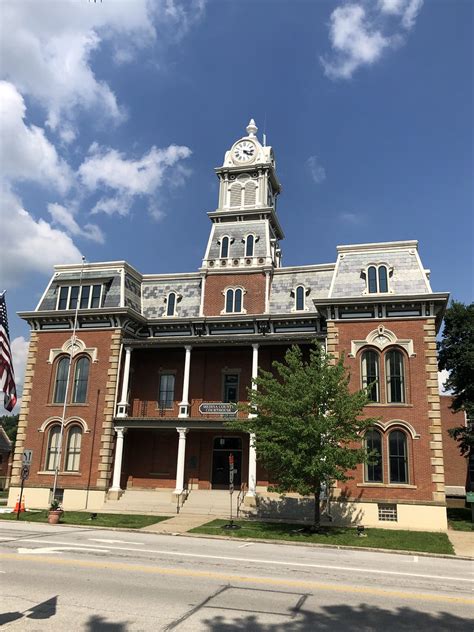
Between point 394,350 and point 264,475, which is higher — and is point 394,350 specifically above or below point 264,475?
above

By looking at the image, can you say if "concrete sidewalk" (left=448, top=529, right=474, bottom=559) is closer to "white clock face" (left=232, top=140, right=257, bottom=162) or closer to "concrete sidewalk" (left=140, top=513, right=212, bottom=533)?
"concrete sidewalk" (left=140, top=513, right=212, bottom=533)

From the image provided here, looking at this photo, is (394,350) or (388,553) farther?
(394,350)

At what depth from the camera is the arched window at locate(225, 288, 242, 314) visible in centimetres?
3106

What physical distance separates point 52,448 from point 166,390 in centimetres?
692

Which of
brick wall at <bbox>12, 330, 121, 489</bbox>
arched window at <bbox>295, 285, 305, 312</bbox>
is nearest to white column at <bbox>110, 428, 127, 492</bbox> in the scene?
brick wall at <bbox>12, 330, 121, 489</bbox>

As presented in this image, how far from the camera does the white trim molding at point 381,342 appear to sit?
2556cm

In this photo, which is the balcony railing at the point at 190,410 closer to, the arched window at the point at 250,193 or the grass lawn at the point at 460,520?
the grass lawn at the point at 460,520

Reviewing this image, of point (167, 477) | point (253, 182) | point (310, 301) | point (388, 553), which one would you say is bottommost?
point (388, 553)

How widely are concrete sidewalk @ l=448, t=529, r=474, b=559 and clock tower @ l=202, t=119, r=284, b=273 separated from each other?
16.5 m

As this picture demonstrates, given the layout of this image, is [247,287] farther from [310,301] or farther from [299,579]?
[299,579]

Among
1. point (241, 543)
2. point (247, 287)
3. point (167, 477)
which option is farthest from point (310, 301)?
point (241, 543)

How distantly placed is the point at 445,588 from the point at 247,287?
2212 centimetres

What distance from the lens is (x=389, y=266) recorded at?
89.9 feet

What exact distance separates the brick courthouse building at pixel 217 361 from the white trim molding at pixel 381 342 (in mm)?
69
